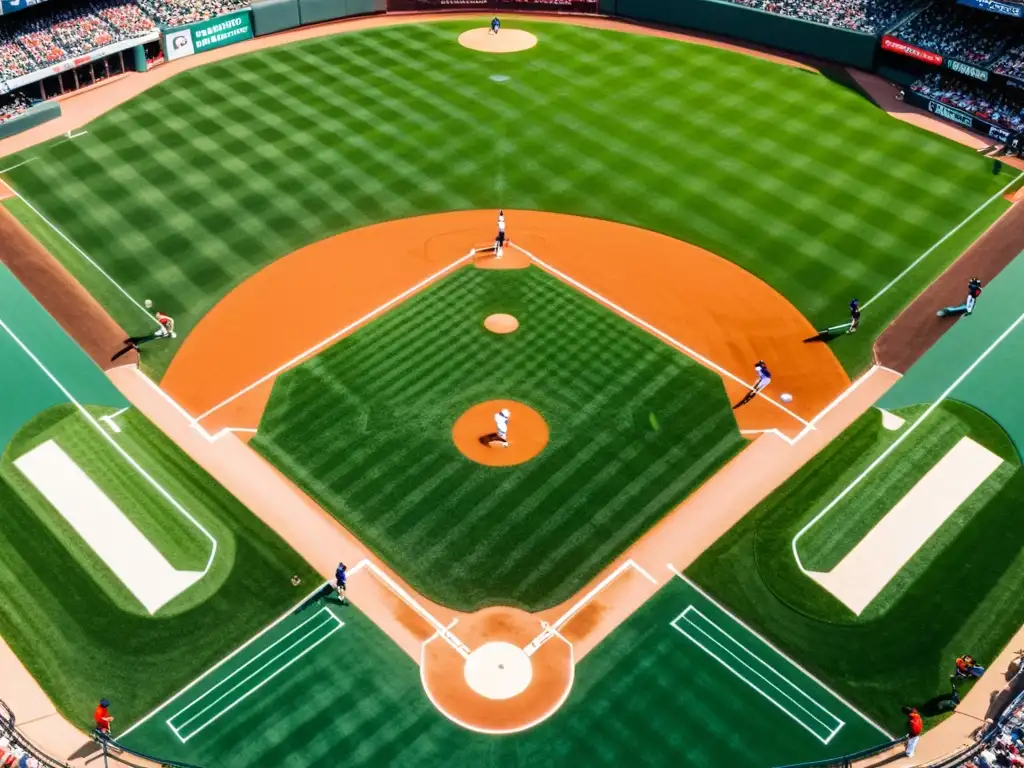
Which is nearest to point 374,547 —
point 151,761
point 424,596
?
point 424,596

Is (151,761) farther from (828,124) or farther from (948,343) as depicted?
(828,124)

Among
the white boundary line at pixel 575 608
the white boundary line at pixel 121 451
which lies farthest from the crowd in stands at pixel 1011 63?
the white boundary line at pixel 121 451

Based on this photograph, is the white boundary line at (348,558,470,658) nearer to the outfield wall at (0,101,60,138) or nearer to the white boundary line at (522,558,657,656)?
the white boundary line at (522,558,657,656)

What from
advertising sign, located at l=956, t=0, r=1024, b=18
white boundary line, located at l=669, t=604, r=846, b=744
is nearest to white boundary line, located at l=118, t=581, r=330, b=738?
white boundary line, located at l=669, t=604, r=846, b=744

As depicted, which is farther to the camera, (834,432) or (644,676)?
(834,432)

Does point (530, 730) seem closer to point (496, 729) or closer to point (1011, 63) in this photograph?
point (496, 729)

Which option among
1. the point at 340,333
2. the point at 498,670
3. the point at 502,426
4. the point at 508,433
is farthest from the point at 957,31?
the point at 498,670
